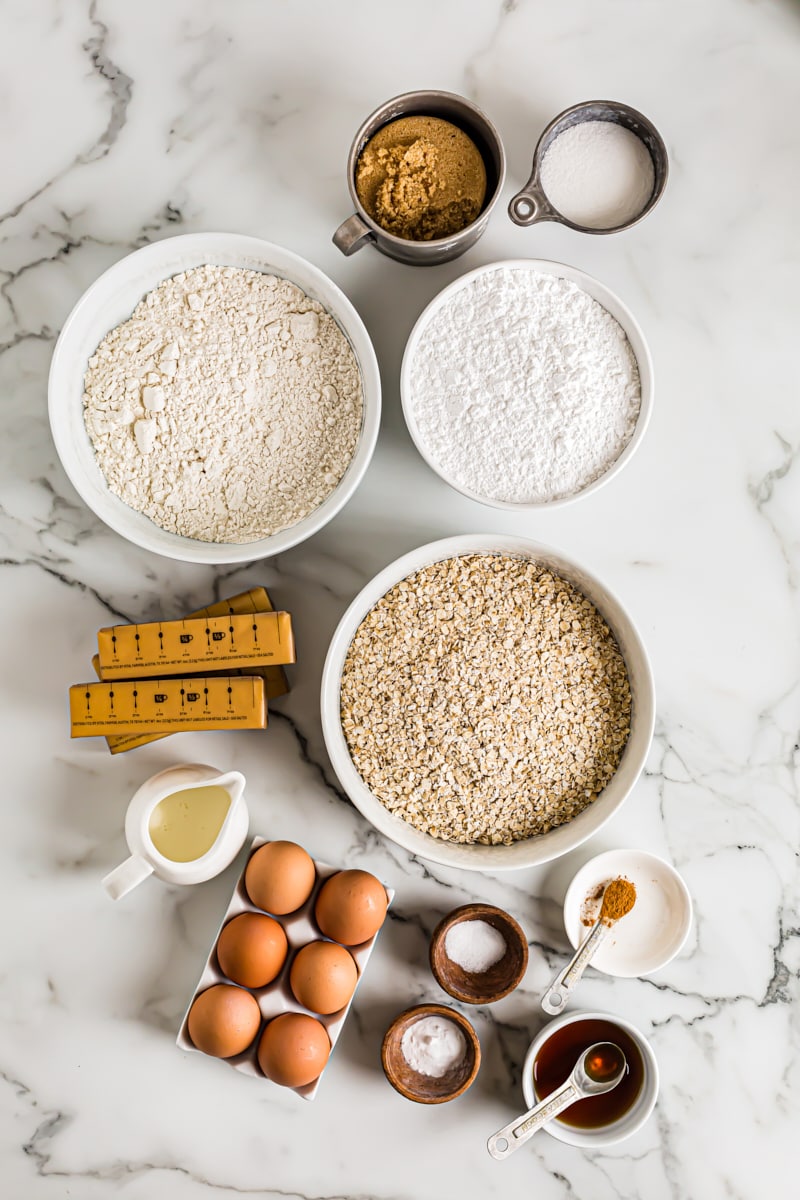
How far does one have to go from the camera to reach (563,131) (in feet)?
3.92

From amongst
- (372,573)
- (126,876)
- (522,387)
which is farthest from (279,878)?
(522,387)

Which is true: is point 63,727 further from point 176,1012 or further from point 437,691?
point 437,691

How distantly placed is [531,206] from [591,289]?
0.15 metres

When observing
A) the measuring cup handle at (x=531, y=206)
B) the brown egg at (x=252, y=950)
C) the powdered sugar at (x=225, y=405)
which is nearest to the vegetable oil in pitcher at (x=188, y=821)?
the brown egg at (x=252, y=950)

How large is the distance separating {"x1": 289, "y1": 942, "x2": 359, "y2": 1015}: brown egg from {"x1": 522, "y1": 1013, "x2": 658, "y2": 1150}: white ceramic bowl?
11.8 inches

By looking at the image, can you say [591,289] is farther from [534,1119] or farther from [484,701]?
[534,1119]

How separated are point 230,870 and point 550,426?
0.85m

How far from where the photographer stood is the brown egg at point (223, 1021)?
1130 millimetres

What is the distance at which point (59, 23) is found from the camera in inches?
49.3

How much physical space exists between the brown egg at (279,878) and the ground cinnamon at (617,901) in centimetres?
45

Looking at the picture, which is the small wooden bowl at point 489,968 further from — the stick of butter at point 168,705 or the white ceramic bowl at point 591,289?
the white ceramic bowl at point 591,289

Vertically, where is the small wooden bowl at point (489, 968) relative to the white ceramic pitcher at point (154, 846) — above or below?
below

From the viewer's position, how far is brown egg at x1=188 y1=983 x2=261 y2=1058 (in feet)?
3.71

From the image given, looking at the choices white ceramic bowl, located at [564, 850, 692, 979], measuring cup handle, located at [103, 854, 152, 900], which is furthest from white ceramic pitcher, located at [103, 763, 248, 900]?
white ceramic bowl, located at [564, 850, 692, 979]
